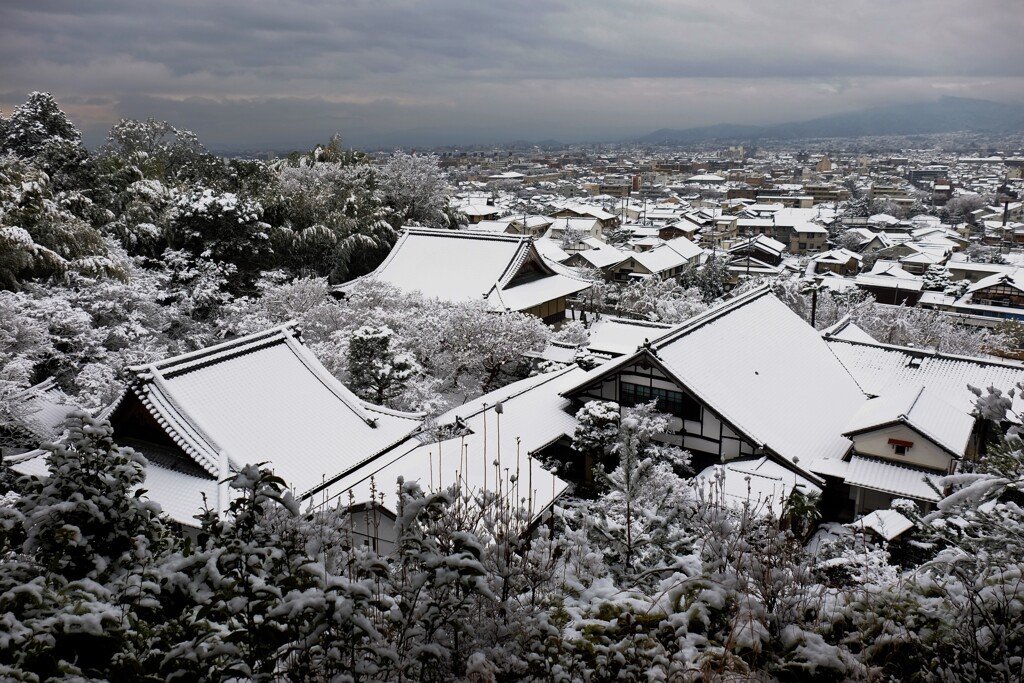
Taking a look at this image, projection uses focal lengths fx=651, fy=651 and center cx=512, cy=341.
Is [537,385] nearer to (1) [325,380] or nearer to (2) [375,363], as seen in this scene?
(2) [375,363]

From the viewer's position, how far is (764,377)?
50.2ft

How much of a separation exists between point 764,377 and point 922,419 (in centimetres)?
331

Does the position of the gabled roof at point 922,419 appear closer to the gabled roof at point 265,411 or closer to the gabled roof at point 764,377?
the gabled roof at point 764,377

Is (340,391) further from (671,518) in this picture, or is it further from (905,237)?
(905,237)

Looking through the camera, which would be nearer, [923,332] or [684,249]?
[923,332]

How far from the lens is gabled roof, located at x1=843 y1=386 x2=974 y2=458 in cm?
1261

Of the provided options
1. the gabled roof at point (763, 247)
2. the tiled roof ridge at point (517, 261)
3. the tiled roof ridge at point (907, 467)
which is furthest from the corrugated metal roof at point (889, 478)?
the gabled roof at point (763, 247)


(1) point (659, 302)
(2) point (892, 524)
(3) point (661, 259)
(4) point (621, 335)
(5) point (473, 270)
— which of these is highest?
(5) point (473, 270)

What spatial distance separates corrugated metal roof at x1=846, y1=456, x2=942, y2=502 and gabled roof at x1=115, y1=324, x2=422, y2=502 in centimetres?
895

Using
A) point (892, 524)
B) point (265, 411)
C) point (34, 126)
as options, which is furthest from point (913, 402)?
point (34, 126)

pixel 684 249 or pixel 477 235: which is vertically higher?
pixel 477 235

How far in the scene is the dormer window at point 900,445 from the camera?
12977mm

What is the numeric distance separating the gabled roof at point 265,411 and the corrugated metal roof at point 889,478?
29.4 feet

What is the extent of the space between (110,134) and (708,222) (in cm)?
6069
